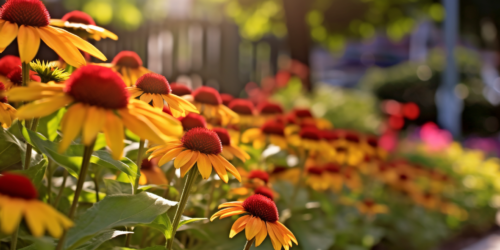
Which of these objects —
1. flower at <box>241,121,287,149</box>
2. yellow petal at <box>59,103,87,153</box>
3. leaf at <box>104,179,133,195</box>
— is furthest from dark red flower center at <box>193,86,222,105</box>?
yellow petal at <box>59,103,87,153</box>

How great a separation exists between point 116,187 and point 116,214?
29cm

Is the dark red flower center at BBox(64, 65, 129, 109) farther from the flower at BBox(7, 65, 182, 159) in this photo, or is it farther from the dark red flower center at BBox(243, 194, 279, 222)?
the dark red flower center at BBox(243, 194, 279, 222)

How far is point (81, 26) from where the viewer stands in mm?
1272

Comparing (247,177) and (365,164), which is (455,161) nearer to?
(365,164)

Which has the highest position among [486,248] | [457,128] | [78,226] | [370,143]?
[78,226]

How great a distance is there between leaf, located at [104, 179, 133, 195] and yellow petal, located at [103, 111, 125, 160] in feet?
1.63

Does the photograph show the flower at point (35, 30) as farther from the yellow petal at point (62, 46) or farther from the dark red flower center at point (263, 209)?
the dark red flower center at point (263, 209)

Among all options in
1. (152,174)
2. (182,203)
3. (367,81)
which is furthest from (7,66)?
(367,81)

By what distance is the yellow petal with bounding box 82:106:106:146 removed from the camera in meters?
A: 0.74

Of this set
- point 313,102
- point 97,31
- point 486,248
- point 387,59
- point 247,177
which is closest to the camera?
point 97,31

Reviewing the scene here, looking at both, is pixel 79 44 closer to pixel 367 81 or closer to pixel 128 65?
pixel 128 65

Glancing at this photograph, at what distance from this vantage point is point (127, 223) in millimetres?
960

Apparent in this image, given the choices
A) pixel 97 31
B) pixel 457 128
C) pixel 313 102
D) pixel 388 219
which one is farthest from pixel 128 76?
pixel 457 128

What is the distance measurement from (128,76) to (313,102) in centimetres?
464
